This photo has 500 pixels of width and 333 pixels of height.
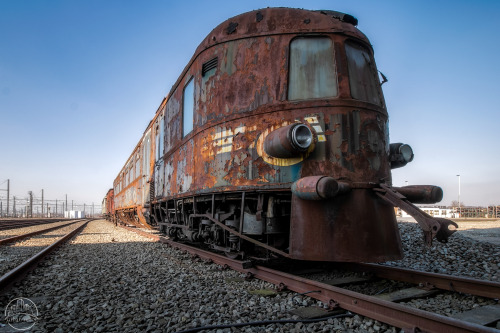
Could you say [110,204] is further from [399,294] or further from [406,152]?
[399,294]

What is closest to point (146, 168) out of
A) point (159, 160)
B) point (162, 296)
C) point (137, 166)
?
point (159, 160)

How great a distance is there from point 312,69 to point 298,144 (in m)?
1.21

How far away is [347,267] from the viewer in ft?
16.6

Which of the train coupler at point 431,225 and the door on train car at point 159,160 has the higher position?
the door on train car at point 159,160

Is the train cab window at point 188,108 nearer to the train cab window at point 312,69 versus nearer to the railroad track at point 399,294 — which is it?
the train cab window at point 312,69

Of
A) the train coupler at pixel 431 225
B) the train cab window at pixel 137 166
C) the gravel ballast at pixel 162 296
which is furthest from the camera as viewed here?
the train cab window at pixel 137 166

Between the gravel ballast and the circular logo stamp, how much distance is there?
2.8 inches

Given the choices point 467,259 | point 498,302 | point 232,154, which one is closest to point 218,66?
point 232,154

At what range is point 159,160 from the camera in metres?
9.21

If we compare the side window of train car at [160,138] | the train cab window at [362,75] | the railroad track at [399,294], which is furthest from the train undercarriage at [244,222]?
the side window of train car at [160,138]

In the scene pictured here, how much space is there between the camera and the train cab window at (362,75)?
4.62 metres

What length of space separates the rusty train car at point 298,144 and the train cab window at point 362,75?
2 centimetres

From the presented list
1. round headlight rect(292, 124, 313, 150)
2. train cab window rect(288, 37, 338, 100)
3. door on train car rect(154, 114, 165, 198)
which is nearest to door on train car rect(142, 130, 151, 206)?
door on train car rect(154, 114, 165, 198)

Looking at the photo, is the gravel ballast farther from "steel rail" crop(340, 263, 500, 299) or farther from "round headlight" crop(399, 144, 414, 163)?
"round headlight" crop(399, 144, 414, 163)
